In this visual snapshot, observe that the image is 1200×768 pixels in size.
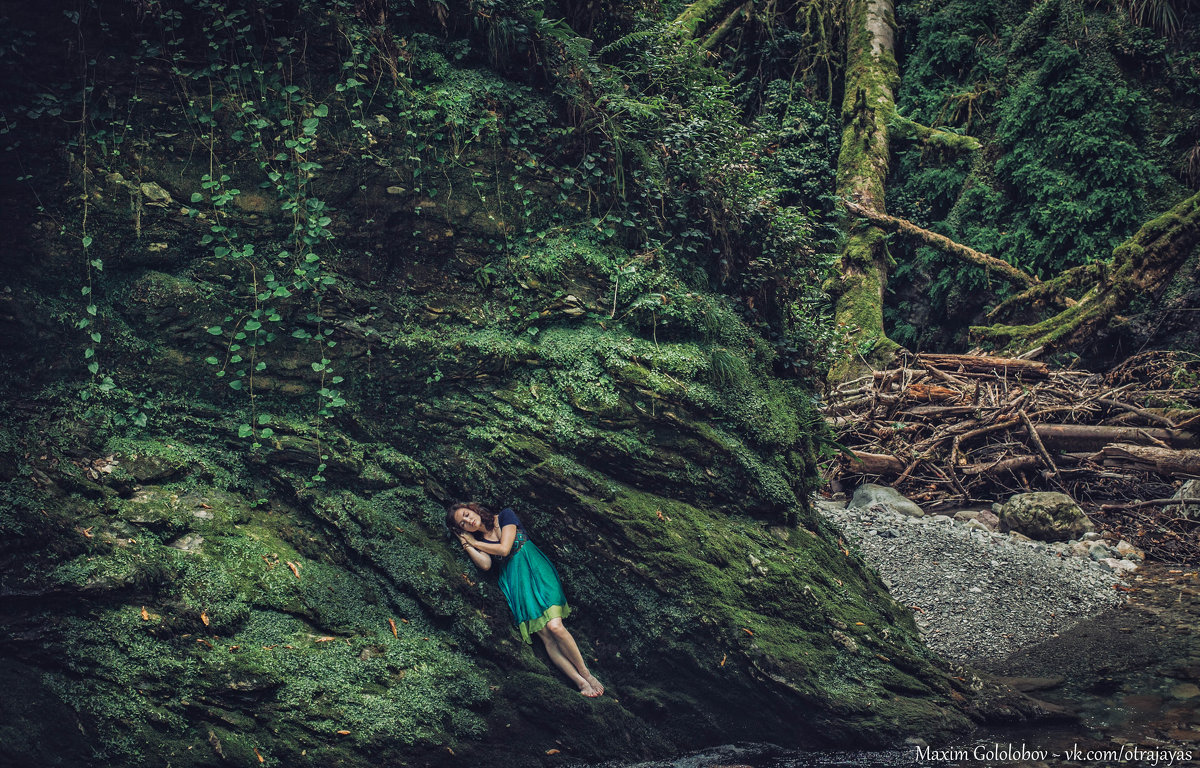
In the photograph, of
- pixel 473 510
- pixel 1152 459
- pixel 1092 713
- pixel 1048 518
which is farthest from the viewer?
pixel 1152 459

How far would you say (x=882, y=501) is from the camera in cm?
1007

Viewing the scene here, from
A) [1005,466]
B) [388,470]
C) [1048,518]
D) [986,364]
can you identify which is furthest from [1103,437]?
[388,470]

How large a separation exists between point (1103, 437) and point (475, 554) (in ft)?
31.2

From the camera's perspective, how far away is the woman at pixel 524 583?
17.2 ft

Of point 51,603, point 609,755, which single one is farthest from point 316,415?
point 609,755

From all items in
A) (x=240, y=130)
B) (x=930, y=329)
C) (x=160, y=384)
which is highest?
(x=240, y=130)

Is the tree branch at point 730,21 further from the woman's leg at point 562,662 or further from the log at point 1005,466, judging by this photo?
the woman's leg at point 562,662

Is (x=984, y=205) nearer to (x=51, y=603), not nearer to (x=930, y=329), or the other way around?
(x=930, y=329)

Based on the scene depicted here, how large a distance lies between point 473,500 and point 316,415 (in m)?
1.41

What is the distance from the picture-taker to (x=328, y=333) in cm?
539

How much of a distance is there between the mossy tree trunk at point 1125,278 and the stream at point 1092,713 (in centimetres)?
621

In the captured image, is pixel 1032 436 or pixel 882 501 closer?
pixel 882 501

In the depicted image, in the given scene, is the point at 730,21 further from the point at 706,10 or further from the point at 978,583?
the point at 978,583

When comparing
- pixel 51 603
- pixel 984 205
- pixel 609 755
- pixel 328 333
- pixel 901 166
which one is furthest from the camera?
pixel 901 166
